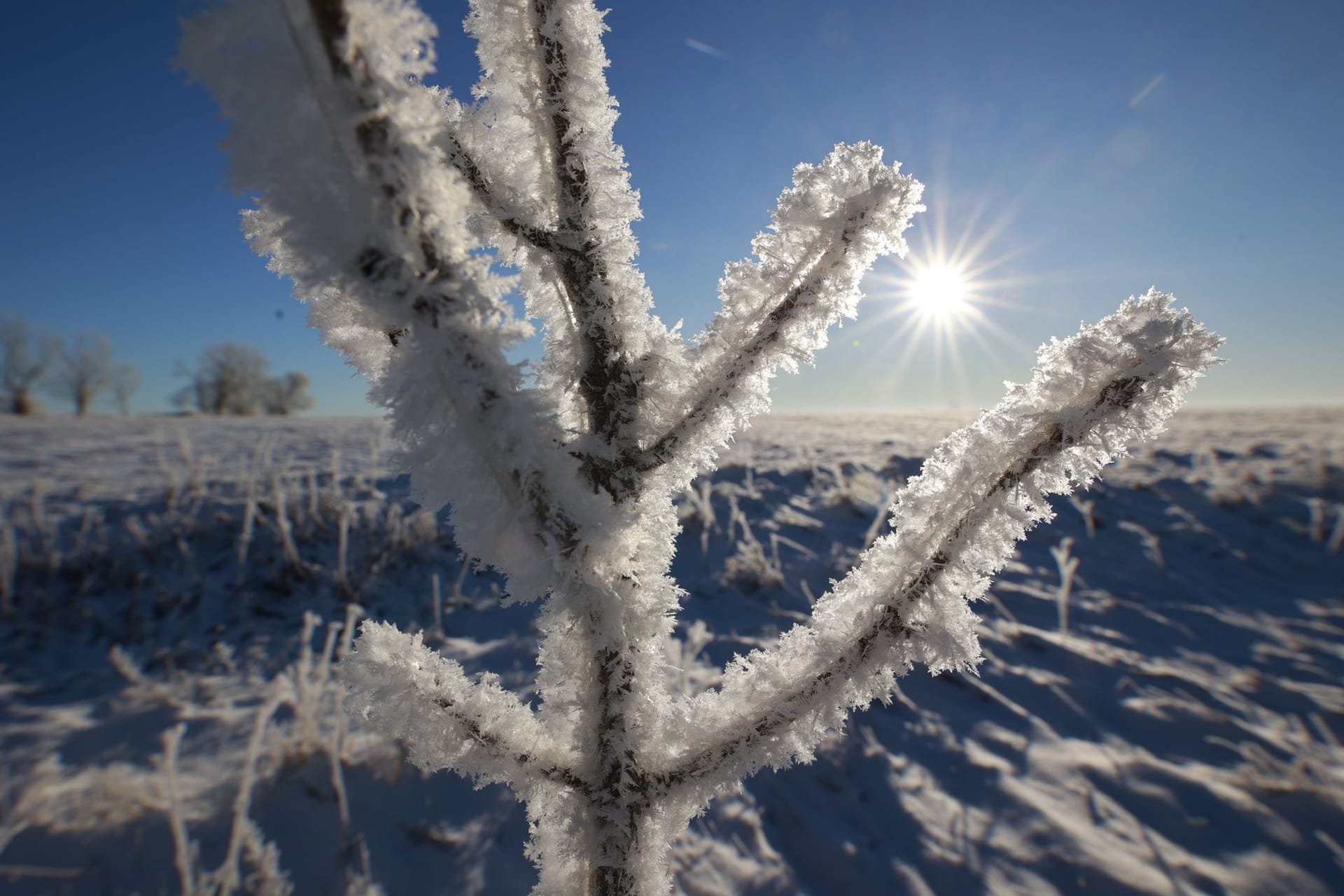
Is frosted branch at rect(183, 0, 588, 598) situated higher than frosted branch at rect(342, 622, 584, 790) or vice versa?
frosted branch at rect(183, 0, 588, 598)

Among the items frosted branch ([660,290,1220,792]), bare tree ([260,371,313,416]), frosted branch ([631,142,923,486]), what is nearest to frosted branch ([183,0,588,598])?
frosted branch ([631,142,923,486])

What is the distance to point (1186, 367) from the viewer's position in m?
0.60

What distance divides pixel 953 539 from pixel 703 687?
240cm

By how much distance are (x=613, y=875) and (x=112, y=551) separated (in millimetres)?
4410

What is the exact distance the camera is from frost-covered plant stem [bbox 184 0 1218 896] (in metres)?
0.47

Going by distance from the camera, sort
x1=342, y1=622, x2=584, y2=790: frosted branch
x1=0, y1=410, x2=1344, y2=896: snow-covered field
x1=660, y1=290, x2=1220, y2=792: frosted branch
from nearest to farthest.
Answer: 1. x1=660, y1=290, x2=1220, y2=792: frosted branch
2. x1=342, y1=622, x2=584, y2=790: frosted branch
3. x1=0, y1=410, x2=1344, y2=896: snow-covered field

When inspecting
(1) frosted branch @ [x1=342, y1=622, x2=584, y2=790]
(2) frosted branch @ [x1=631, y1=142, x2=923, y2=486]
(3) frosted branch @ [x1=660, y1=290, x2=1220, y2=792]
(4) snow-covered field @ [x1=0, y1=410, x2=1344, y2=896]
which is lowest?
(4) snow-covered field @ [x1=0, y1=410, x2=1344, y2=896]

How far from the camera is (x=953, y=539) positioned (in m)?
0.74

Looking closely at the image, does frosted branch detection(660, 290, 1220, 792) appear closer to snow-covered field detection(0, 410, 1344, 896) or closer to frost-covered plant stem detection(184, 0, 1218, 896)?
frost-covered plant stem detection(184, 0, 1218, 896)

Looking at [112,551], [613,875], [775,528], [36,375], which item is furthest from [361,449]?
[36,375]

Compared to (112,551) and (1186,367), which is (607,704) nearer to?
(1186,367)

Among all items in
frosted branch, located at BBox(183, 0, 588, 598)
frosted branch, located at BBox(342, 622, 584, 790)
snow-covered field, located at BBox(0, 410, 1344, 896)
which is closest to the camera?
frosted branch, located at BBox(183, 0, 588, 598)

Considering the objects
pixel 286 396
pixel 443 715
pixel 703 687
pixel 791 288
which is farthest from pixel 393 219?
pixel 286 396

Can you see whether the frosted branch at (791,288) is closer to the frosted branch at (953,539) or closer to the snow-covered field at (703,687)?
the frosted branch at (953,539)
